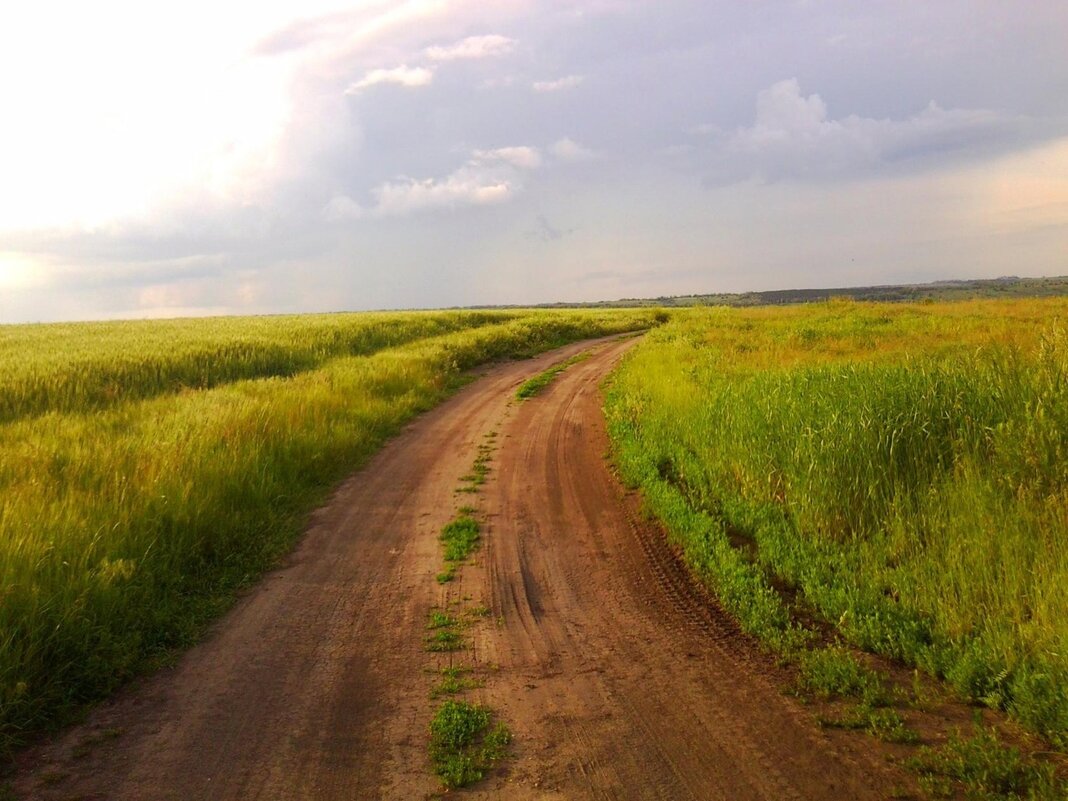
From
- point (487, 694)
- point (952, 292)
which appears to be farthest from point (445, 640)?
point (952, 292)

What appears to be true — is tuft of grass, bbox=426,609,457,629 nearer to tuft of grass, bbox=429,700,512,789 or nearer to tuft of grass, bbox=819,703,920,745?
tuft of grass, bbox=429,700,512,789

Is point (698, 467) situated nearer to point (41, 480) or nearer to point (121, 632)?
point (121, 632)

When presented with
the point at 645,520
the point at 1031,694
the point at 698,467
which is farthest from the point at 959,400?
the point at 1031,694

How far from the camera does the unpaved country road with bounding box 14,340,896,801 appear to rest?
3.57 m

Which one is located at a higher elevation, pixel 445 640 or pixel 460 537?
pixel 460 537

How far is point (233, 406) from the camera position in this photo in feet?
39.0

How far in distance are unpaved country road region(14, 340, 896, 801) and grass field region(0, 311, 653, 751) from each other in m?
0.45

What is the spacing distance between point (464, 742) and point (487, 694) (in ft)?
1.73

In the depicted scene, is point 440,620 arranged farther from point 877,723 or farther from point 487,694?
point 877,723

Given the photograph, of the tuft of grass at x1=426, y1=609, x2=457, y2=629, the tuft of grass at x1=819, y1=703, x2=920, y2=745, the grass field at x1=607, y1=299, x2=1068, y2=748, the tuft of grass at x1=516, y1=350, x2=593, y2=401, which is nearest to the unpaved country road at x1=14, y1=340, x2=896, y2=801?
the tuft of grass at x1=426, y1=609, x2=457, y2=629

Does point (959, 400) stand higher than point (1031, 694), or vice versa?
point (959, 400)

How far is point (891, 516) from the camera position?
20.3ft

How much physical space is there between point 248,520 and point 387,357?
15.1 meters

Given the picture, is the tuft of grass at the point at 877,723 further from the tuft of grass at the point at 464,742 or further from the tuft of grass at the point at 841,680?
the tuft of grass at the point at 464,742
